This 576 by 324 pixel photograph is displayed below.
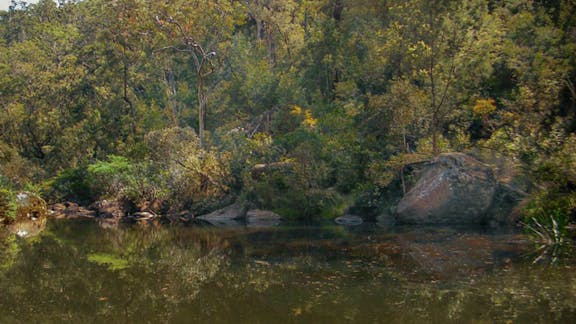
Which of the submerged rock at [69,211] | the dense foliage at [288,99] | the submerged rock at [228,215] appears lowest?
the submerged rock at [69,211]

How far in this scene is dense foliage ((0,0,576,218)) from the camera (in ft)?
60.4

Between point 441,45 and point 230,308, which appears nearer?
point 230,308

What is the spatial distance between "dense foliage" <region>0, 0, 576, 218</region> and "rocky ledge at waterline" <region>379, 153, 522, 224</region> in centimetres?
145

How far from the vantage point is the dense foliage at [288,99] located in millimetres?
18406

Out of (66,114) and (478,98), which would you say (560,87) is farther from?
(66,114)

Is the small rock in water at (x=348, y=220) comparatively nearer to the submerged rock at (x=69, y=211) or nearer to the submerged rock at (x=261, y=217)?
the submerged rock at (x=261, y=217)

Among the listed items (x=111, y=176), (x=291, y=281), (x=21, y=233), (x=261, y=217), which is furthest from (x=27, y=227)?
(x=291, y=281)

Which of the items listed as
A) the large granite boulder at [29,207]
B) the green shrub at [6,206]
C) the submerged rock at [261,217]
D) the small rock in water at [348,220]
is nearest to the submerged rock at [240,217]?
the submerged rock at [261,217]

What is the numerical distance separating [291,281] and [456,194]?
11.4 meters

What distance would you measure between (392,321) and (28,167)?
30774 millimetres

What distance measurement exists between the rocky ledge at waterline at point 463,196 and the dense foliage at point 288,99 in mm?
1453

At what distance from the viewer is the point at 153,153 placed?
97.9ft

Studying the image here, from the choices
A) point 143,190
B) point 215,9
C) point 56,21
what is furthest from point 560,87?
point 56,21

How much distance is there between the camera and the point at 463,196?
20.1 metres
